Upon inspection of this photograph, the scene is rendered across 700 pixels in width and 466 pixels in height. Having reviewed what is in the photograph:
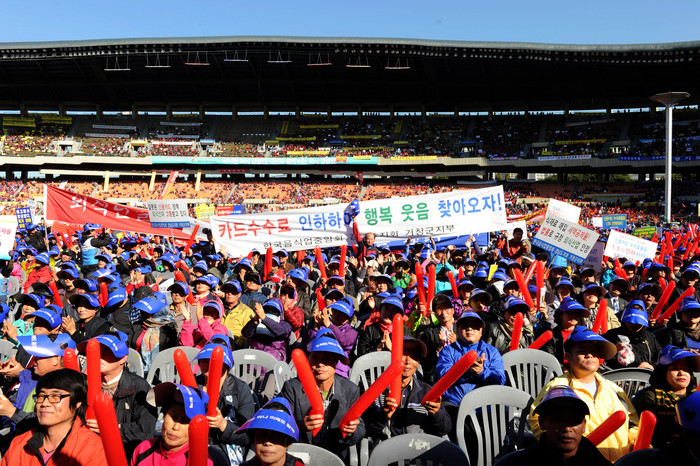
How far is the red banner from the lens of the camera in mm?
14398

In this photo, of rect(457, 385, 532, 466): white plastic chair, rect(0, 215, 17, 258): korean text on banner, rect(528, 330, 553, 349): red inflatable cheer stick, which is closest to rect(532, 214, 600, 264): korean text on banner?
rect(528, 330, 553, 349): red inflatable cheer stick

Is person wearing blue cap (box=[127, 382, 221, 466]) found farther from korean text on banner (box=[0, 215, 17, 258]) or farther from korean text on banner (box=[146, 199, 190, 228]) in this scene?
korean text on banner (box=[146, 199, 190, 228])

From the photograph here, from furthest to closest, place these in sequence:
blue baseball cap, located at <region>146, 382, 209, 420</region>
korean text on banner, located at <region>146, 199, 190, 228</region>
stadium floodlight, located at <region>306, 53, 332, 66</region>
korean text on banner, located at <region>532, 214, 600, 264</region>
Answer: stadium floodlight, located at <region>306, 53, 332, 66</region> → korean text on banner, located at <region>146, 199, 190, 228</region> → korean text on banner, located at <region>532, 214, 600, 264</region> → blue baseball cap, located at <region>146, 382, 209, 420</region>

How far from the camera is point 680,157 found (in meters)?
39.2

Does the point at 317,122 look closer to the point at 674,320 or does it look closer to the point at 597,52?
the point at 597,52

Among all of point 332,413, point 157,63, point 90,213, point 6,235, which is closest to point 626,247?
point 332,413

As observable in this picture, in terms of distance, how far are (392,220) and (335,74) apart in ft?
118

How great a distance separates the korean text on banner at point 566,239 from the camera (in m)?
9.24

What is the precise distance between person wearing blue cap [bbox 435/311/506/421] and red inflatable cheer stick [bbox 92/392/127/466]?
2.79 meters

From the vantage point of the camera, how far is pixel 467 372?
14.1ft

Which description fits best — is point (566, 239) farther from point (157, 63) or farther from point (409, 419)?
point (157, 63)

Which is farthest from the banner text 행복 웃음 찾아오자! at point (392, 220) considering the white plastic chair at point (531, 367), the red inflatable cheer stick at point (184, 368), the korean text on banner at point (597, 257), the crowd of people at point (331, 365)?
the red inflatable cheer stick at point (184, 368)

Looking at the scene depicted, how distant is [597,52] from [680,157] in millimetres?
10444

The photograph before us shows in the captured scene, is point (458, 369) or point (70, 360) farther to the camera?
point (70, 360)
